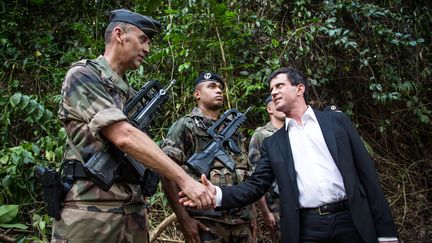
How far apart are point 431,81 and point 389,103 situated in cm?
66

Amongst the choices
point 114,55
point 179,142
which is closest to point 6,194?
point 179,142

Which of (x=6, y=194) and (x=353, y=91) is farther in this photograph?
(x=353, y=91)

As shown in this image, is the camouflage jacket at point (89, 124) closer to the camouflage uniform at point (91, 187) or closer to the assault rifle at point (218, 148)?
the camouflage uniform at point (91, 187)

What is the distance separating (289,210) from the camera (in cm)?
275

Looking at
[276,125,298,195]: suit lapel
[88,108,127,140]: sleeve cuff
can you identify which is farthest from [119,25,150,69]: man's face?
[276,125,298,195]: suit lapel

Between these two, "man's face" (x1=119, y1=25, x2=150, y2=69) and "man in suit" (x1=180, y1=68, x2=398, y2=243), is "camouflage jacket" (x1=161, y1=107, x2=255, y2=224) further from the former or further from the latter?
"man's face" (x1=119, y1=25, x2=150, y2=69)

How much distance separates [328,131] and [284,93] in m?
0.45

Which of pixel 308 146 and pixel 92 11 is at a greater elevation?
pixel 92 11

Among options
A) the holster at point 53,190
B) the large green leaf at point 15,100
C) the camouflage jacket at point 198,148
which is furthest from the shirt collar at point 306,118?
the large green leaf at point 15,100

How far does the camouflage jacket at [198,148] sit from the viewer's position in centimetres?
351

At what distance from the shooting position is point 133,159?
2428 millimetres

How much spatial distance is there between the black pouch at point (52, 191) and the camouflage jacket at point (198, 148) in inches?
48.4

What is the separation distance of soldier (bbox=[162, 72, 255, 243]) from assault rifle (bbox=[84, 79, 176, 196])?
585mm

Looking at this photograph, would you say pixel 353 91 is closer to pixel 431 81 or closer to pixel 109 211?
pixel 431 81
